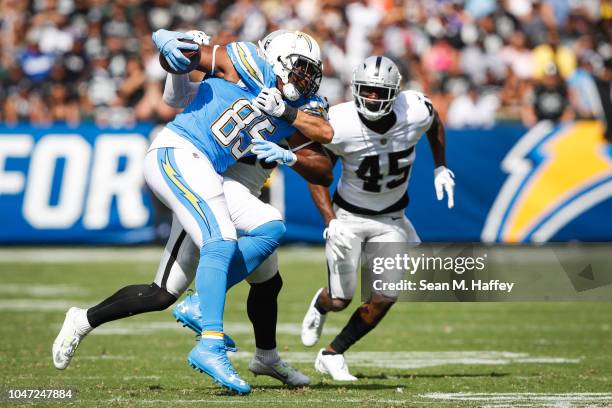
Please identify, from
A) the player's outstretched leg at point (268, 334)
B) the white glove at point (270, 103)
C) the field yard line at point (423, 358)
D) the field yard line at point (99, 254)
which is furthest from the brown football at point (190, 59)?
the field yard line at point (99, 254)

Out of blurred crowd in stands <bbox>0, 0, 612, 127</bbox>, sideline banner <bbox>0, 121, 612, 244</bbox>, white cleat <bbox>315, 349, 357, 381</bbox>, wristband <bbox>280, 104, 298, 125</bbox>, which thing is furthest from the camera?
blurred crowd in stands <bbox>0, 0, 612, 127</bbox>

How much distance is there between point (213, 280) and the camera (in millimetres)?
5051

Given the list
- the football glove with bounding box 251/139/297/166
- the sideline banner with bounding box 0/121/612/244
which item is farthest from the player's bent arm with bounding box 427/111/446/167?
the sideline banner with bounding box 0/121/612/244

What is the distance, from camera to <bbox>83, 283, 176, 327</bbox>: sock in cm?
538

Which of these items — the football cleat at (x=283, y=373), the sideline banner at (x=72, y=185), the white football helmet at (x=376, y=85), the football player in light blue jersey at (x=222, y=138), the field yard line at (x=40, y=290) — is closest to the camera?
the football player in light blue jersey at (x=222, y=138)

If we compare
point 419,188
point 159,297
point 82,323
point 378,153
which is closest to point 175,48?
point 159,297

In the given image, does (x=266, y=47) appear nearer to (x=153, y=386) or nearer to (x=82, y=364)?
(x=153, y=386)

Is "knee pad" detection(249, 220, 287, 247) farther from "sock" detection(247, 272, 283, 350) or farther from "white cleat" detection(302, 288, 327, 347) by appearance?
"white cleat" detection(302, 288, 327, 347)

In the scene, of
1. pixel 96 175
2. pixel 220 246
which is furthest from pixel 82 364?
pixel 96 175

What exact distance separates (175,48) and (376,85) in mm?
1491

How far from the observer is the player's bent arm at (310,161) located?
5.38m

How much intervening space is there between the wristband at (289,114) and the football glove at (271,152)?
5.4 inches

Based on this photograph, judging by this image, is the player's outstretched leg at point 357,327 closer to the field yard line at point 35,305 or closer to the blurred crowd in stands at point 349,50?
the field yard line at point 35,305

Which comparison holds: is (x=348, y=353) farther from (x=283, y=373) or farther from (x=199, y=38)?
(x=199, y=38)
